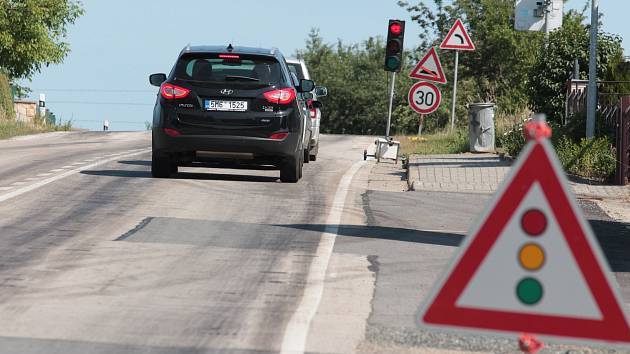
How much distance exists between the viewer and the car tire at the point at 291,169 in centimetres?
1906

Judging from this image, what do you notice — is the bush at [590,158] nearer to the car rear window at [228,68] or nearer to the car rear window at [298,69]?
the car rear window at [298,69]

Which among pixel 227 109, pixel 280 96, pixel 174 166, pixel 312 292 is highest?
pixel 280 96

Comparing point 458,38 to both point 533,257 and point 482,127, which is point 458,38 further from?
point 533,257

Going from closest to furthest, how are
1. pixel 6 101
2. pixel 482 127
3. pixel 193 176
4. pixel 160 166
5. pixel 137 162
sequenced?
1. pixel 160 166
2. pixel 193 176
3. pixel 137 162
4. pixel 482 127
5. pixel 6 101

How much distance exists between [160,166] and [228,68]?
1.69m

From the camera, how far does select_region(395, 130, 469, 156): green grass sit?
27.9 metres

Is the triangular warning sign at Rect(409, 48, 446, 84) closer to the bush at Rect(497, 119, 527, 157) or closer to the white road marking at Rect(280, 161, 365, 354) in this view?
the bush at Rect(497, 119, 527, 157)

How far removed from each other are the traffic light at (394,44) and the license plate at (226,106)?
28.7 ft

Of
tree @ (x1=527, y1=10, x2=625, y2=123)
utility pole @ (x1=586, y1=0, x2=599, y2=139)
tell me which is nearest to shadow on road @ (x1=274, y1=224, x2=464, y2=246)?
utility pole @ (x1=586, y1=0, x2=599, y2=139)

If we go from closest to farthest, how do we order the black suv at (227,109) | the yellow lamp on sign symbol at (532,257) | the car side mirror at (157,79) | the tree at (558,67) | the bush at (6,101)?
the yellow lamp on sign symbol at (532,257)
the black suv at (227,109)
the car side mirror at (157,79)
the tree at (558,67)
the bush at (6,101)

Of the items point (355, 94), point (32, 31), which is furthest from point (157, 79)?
point (355, 94)

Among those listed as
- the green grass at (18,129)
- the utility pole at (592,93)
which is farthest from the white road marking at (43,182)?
the green grass at (18,129)

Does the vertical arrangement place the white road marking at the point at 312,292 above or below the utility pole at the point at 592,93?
below

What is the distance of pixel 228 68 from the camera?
733 inches
